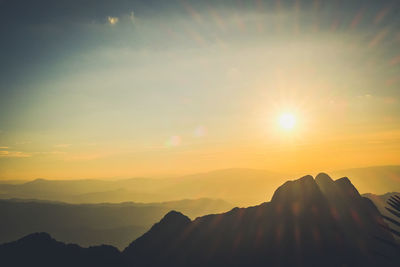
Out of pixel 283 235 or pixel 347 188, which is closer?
pixel 283 235

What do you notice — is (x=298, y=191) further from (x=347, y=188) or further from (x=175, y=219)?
(x=175, y=219)

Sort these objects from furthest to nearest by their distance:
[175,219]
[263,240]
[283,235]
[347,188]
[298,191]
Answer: [347,188], [175,219], [298,191], [263,240], [283,235]

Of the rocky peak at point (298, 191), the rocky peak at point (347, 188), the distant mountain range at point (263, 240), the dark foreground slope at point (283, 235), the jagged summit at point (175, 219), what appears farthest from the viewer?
the rocky peak at point (347, 188)

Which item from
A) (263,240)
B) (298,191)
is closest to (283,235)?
(263,240)

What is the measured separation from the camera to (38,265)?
76.4m

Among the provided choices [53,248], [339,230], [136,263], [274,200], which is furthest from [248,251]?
[53,248]

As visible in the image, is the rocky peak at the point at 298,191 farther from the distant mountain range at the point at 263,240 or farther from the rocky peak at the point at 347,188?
the rocky peak at the point at 347,188

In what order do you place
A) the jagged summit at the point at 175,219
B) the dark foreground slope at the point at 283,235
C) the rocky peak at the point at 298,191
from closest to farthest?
the dark foreground slope at the point at 283,235
the rocky peak at the point at 298,191
the jagged summit at the point at 175,219

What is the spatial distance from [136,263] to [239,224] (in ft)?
95.6

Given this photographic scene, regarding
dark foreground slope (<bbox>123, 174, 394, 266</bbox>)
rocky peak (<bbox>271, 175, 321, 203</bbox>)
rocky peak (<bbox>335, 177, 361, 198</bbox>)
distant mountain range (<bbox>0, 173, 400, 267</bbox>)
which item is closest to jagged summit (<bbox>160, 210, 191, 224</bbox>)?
dark foreground slope (<bbox>123, 174, 394, 266</bbox>)

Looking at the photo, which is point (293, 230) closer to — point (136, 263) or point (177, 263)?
point (177, 263)

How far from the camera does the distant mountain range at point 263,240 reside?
2682 inches

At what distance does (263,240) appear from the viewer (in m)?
73.2

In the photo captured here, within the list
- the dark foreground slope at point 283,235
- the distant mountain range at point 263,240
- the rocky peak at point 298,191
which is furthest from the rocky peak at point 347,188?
the rocky peak at point 298,191
